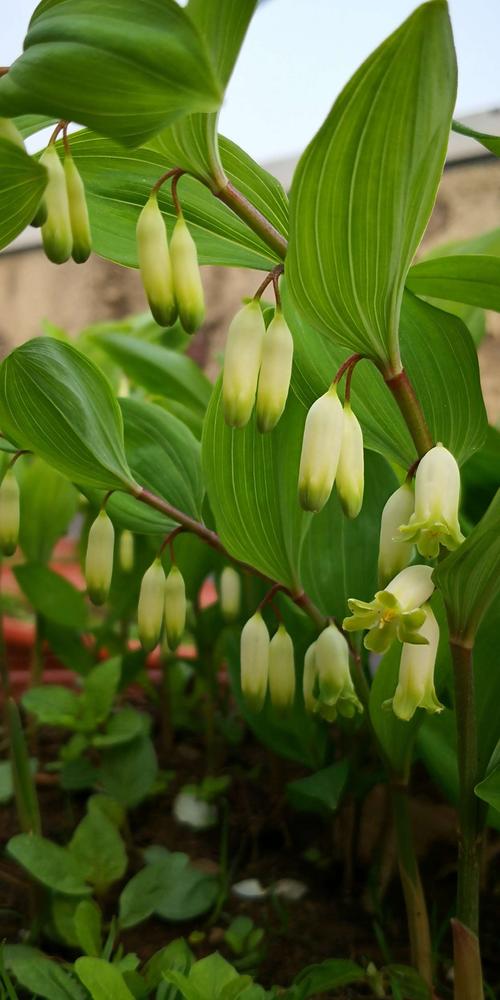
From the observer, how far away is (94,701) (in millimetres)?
998

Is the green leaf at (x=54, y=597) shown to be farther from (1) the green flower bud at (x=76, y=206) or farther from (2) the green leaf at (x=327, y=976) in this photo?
(1) the green flower bud at (x=76, y=206)

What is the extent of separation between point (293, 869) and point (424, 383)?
1.89ft

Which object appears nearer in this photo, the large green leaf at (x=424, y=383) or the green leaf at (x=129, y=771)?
the large green leaf at (x=424, y=383)

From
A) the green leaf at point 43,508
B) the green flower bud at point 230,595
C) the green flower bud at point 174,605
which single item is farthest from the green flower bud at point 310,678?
the green leaf at point 43,508

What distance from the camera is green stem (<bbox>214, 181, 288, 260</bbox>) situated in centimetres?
51

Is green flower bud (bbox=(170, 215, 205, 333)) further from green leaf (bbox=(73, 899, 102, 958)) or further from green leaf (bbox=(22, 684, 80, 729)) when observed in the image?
green leaf (bbox=(22, 684, 80, 729))

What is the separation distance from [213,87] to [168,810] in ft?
2.78

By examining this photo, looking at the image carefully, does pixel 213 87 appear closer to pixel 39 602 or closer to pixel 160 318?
pixel 160 318

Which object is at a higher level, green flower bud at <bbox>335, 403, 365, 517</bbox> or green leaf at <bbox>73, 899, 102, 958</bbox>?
green flower bud at <bbox>335, 403, 365, 517</bbox>

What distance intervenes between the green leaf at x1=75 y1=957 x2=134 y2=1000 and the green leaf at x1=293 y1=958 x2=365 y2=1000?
133mm

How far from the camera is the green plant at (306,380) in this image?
0.41 meters

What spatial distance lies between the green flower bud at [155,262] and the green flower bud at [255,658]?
279 millimetres

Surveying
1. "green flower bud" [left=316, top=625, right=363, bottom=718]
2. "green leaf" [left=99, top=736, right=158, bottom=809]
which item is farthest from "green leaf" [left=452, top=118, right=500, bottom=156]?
"green leaf" [left=99, top=736, right=158, bottom=809]

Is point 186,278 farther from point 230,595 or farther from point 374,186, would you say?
point 230,595
